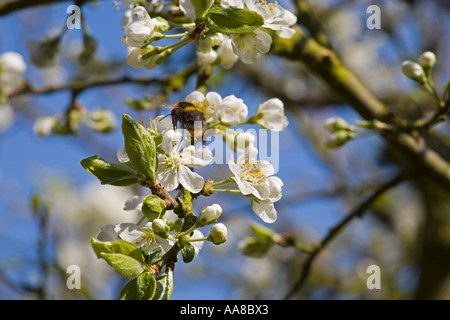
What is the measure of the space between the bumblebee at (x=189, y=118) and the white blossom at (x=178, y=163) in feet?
0.31

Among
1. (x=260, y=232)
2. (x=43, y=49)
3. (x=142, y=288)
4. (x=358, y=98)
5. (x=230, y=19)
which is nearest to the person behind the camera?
(x=142, y=288)

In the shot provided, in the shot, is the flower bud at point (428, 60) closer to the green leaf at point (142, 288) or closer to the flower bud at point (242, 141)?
the flower bud at point (242, 141)

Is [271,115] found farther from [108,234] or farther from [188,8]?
[108,234]

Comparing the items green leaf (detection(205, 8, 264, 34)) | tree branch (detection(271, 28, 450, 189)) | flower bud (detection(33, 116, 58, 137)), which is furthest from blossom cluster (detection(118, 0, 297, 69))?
flower bud (detection(33, 116, 58, 137))

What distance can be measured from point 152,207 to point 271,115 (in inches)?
18.6

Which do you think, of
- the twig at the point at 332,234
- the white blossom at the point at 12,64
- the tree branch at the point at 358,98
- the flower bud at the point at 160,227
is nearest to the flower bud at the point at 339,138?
the tree branch at the point at 358,98

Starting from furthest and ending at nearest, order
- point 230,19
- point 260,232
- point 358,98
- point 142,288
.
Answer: point 358,98 < point 260,232 < point 230,19 < point 142,288

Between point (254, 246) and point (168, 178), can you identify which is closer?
point (168, 178)

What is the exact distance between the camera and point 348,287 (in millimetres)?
3238

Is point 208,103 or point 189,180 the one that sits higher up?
point 208,103

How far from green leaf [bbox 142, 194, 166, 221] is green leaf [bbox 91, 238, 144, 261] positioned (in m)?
0.06

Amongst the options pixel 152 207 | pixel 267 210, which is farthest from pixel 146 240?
pixel 267 210

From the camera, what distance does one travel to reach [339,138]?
64.7 inches
